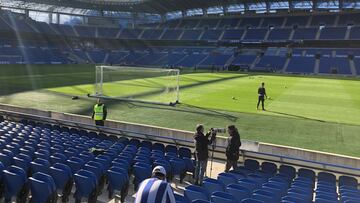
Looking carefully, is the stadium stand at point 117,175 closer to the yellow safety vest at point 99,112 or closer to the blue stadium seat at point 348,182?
the blue stadium seat at point 348,182

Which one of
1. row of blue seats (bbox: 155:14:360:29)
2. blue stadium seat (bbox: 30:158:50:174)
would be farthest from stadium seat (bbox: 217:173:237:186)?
row of blue seats (bbox: 155:14:360:29)

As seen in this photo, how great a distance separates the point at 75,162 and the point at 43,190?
1966mm

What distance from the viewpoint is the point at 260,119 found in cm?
2209

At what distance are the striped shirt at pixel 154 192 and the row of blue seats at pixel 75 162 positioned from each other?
11.6ft

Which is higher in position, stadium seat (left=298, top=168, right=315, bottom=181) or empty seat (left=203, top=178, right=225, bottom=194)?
empty seat (left=203, top=178, right=225, bottom=194)

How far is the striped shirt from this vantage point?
4594 millimetres

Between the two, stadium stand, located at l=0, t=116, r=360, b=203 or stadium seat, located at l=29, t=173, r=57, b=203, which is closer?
stadium seat, located at l=29, t=173, r=57, b=203

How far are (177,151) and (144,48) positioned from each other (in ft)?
297

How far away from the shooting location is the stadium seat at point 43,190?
7.30 metres

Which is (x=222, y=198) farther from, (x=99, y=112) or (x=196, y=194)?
(x=99, y=112)

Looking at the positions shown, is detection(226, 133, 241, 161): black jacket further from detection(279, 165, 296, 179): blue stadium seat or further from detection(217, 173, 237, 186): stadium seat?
detection(217, 173, 237, 186): stadium seat

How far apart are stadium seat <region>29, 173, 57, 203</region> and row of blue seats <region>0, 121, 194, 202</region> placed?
2 centimetres

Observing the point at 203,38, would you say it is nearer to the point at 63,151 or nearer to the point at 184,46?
the point at 184,46

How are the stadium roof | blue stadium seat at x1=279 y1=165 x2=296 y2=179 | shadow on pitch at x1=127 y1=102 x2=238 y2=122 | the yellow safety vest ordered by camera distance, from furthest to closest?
the stadium roof
shadow on pitch at x1=127 y1=102 x2=238 y2=122
the yellow safety vest
blue stadium seat at x1=279 y1=165 x2=296 y2=179
